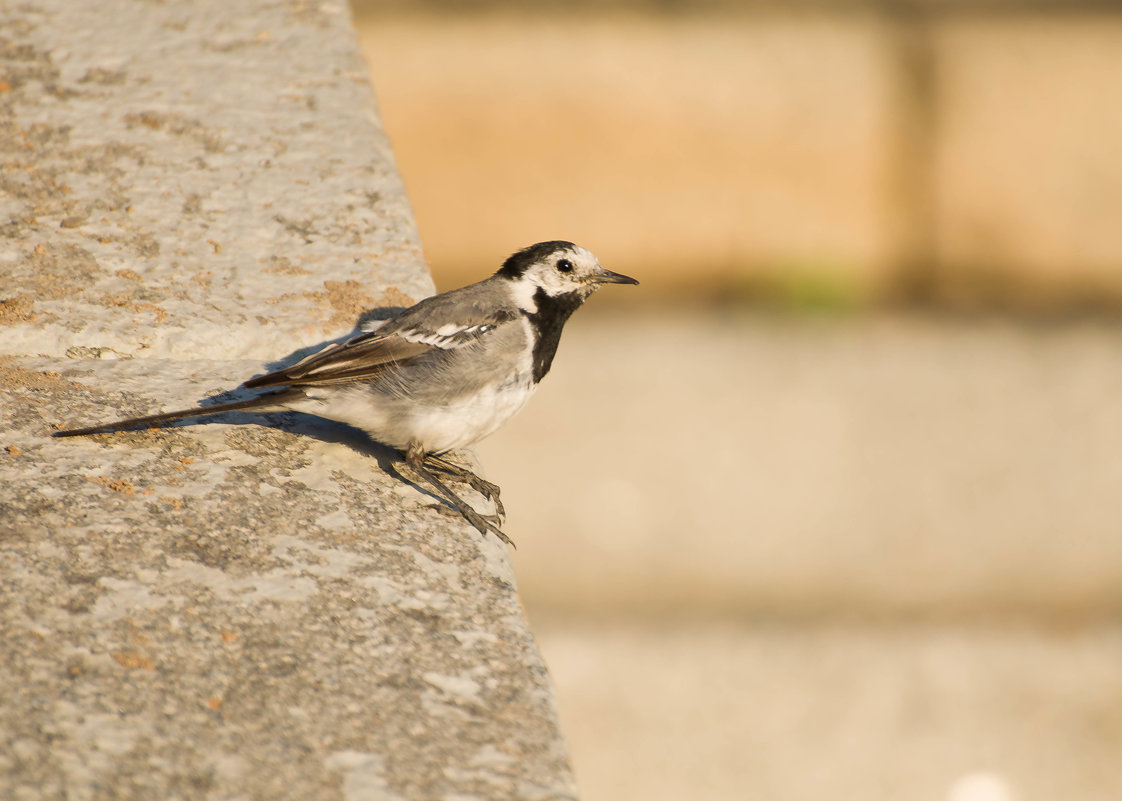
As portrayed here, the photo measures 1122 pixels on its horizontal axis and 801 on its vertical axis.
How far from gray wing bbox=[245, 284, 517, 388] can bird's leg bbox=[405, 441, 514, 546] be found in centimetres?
27

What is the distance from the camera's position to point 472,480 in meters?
3.32

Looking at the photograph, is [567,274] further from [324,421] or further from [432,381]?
[324,421]

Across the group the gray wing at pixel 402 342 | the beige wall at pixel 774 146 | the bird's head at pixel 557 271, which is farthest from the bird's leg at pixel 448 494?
the beige wall at pixel 774 146

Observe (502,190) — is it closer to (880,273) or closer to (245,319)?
(880,273)

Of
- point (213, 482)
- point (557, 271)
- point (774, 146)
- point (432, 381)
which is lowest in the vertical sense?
point (213, 482)

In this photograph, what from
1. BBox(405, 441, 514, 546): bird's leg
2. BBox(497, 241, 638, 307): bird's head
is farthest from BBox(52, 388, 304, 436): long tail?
BBox(497, 241, 638, 307): bird's head

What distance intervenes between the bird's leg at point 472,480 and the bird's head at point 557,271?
0.98m

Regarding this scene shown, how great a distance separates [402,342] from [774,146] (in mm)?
4205

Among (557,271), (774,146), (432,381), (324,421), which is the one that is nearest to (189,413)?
(324,421)

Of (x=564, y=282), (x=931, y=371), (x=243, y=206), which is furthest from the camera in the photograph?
(x=931, y=371)

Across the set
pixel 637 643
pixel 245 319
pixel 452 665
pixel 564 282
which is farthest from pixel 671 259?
pixel 452 665

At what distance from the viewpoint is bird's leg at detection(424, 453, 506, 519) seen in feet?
10.8

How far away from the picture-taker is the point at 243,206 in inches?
147

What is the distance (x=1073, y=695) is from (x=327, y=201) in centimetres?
580
